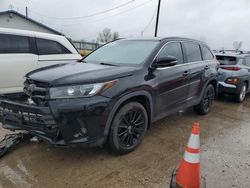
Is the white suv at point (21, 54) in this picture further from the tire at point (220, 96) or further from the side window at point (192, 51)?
the tire at point (220, 96)

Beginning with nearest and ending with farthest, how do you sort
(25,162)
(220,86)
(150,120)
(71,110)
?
(71,110)
(25,162)
(150,120)
(220,86)

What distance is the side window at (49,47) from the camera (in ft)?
18.7

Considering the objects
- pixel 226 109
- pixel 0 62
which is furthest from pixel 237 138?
pixel 0 62

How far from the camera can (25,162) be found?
125 inches

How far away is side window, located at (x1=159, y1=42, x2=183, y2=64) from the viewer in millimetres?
4022

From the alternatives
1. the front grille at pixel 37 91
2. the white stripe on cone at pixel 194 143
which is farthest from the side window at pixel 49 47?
the white stripe on cone at pixel 194 143

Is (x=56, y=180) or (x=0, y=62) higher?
(x=0, y=62)

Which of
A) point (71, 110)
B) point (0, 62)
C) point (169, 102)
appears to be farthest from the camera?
point (0, 62)

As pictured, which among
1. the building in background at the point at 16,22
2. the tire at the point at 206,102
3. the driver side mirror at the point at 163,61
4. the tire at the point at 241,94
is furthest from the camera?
the building in background at the point at 16,22

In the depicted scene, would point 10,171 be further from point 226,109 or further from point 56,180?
point 226,109

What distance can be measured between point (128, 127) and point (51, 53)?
136 inches

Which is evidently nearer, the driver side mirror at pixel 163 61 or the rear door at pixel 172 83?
the driver side mirror at pixel 163 61

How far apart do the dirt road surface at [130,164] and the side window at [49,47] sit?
7.61 ft

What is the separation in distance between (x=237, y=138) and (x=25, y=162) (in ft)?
11.8
